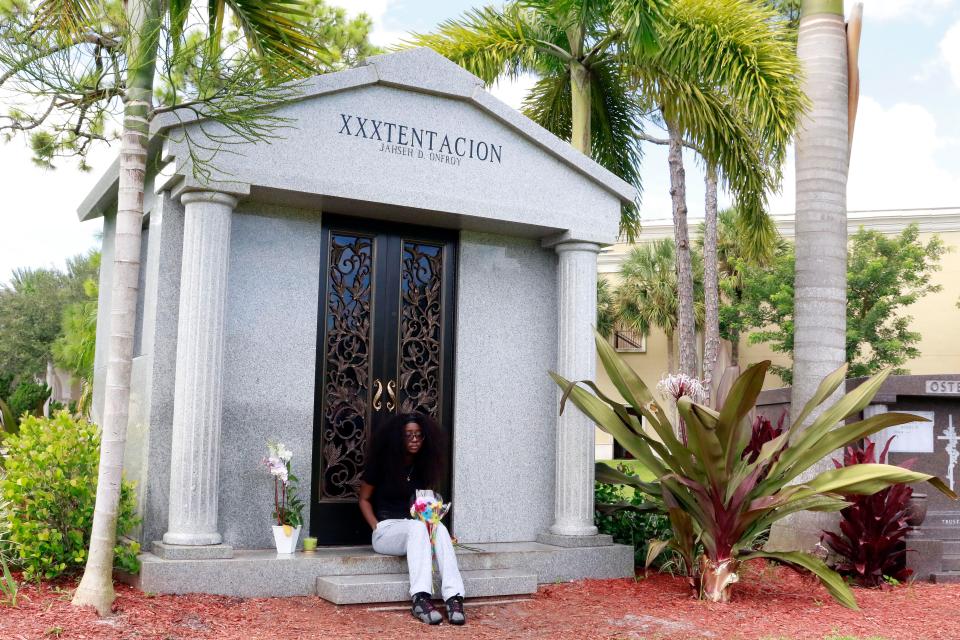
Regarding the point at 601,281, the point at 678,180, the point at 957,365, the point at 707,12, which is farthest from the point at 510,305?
the point at 957,365

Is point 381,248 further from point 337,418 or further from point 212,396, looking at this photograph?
point 212,396

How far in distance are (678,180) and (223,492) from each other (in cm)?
1342

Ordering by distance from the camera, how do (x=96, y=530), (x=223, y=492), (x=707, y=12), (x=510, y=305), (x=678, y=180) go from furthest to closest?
(x=678, y=180), (x=707, y=12), (x=510, y=305), (x=223, y=492), (x=96, y=530)

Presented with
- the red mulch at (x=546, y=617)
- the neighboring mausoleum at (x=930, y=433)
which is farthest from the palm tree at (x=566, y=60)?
the red mulch at (x=546, y=617)

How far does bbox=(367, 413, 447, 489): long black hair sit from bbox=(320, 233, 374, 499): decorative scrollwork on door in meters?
0.59

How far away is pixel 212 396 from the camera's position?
20.7ft

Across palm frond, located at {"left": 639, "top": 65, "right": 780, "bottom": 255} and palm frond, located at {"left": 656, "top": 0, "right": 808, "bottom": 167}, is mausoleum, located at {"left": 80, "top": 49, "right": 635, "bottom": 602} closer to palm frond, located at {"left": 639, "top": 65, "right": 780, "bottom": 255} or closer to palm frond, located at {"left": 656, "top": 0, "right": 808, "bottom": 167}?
palm frond, located at {"left": 656, "top": 0, "right": 808, "bottom": 167}

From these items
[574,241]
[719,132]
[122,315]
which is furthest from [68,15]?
[719,132]

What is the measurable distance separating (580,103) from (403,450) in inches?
232

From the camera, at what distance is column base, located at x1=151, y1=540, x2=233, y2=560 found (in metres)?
6.11

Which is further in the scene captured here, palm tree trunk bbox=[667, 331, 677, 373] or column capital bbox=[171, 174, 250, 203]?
palm tree trunk bbox=[667, 331, 677, 373]

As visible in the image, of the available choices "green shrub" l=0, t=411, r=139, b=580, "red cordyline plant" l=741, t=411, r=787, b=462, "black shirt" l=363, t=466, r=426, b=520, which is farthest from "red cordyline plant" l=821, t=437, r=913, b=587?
"green shrub" l=0, t=411, r=139, b=580

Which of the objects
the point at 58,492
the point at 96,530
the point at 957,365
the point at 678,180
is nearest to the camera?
the point at 96,530

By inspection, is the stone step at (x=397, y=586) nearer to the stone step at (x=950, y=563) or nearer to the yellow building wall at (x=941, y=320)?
the stone step at (x=950, y=563)
